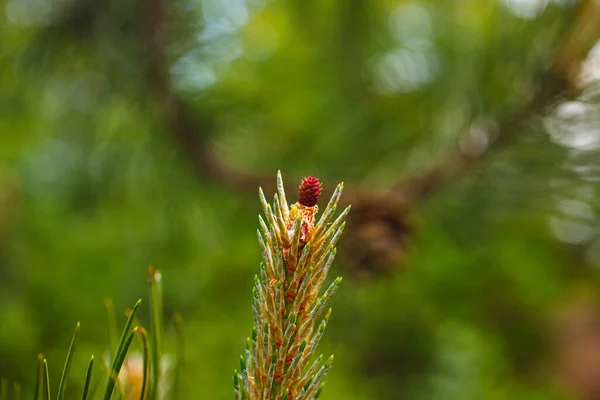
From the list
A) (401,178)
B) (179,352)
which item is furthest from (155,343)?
(401,178)

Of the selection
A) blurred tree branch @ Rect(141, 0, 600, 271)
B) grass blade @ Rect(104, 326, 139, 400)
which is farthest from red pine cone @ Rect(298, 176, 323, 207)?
blurred tree branch @ Rect(141, 0, 600, 271)

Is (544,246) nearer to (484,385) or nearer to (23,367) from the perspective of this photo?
(484,385)

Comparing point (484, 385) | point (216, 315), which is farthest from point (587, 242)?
point (216, 315)

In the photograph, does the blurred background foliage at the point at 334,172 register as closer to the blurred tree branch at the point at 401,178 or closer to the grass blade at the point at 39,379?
the blurred tree branch at the point at 401,178

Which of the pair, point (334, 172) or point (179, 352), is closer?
point (179, 352)

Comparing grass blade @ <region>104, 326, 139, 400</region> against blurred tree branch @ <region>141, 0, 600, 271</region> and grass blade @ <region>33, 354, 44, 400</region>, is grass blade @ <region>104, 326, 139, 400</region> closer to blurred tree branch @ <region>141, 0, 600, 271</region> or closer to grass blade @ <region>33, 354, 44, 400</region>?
grass blade @ <region>33, 354, 44, 400</region>

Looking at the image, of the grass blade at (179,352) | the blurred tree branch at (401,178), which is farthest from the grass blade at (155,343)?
the blurred tree branch at (401,178)

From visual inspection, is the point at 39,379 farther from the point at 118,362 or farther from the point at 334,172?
the point at 334,172

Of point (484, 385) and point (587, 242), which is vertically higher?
point (587, 242)
